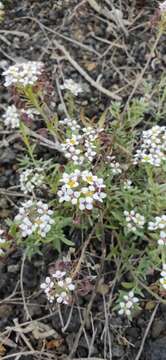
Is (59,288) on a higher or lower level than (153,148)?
lower

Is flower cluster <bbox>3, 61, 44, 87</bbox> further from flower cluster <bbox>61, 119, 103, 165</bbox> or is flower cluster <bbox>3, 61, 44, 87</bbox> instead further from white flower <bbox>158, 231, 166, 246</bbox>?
white flower <bbox>158, 231, 166, 246</bbox>

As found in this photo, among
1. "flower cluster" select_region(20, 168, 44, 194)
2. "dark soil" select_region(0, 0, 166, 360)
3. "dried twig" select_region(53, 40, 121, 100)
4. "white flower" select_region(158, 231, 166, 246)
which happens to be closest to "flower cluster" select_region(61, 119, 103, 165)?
"flower cluster" select_region(20, 168, 44, 194)

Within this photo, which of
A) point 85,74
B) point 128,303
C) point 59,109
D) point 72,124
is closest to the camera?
point 128,303

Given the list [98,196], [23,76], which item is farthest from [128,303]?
[23,76]

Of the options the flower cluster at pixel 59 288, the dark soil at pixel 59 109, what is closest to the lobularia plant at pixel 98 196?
the flower cluster at pixel 59 288

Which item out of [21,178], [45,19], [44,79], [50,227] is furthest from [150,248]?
[45,19]

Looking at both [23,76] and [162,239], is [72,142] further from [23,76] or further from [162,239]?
[162,239]
